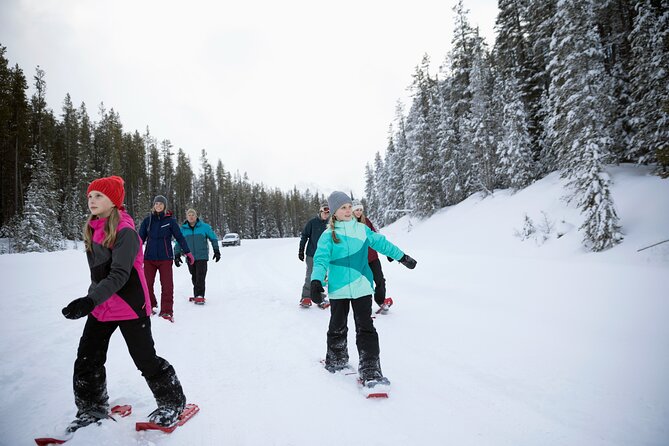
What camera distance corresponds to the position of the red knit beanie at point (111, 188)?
2674mm

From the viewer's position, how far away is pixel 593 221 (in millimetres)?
10711

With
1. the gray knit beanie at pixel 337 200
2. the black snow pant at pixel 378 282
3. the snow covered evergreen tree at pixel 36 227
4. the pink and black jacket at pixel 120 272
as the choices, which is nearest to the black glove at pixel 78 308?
the pink and black jacket at pixel 120 272

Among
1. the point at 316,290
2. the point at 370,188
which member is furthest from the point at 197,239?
the point at 370,188

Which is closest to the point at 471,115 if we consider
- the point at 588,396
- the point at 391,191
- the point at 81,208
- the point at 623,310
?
the point at 391,191

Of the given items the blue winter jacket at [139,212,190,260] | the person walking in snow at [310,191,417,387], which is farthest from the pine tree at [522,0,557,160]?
the blue winter jacket at [139,212,190,260]

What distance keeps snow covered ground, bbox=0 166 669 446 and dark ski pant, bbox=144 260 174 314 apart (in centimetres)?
35

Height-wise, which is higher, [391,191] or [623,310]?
[391,191]

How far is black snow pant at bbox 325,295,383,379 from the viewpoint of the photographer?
3258 mm

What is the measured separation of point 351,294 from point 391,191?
36.7 metres

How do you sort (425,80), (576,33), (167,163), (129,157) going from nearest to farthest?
(576,33)
(425,80)
(129,157)
(167,163)

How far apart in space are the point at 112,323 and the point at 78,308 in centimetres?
61

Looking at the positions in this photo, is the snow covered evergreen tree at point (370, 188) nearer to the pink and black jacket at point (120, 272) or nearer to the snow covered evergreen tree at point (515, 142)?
the snow covered evergreen tree at point (515, 142)

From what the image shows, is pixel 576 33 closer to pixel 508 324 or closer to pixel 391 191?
pixel 508 324

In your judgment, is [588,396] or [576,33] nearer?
[588,396]
